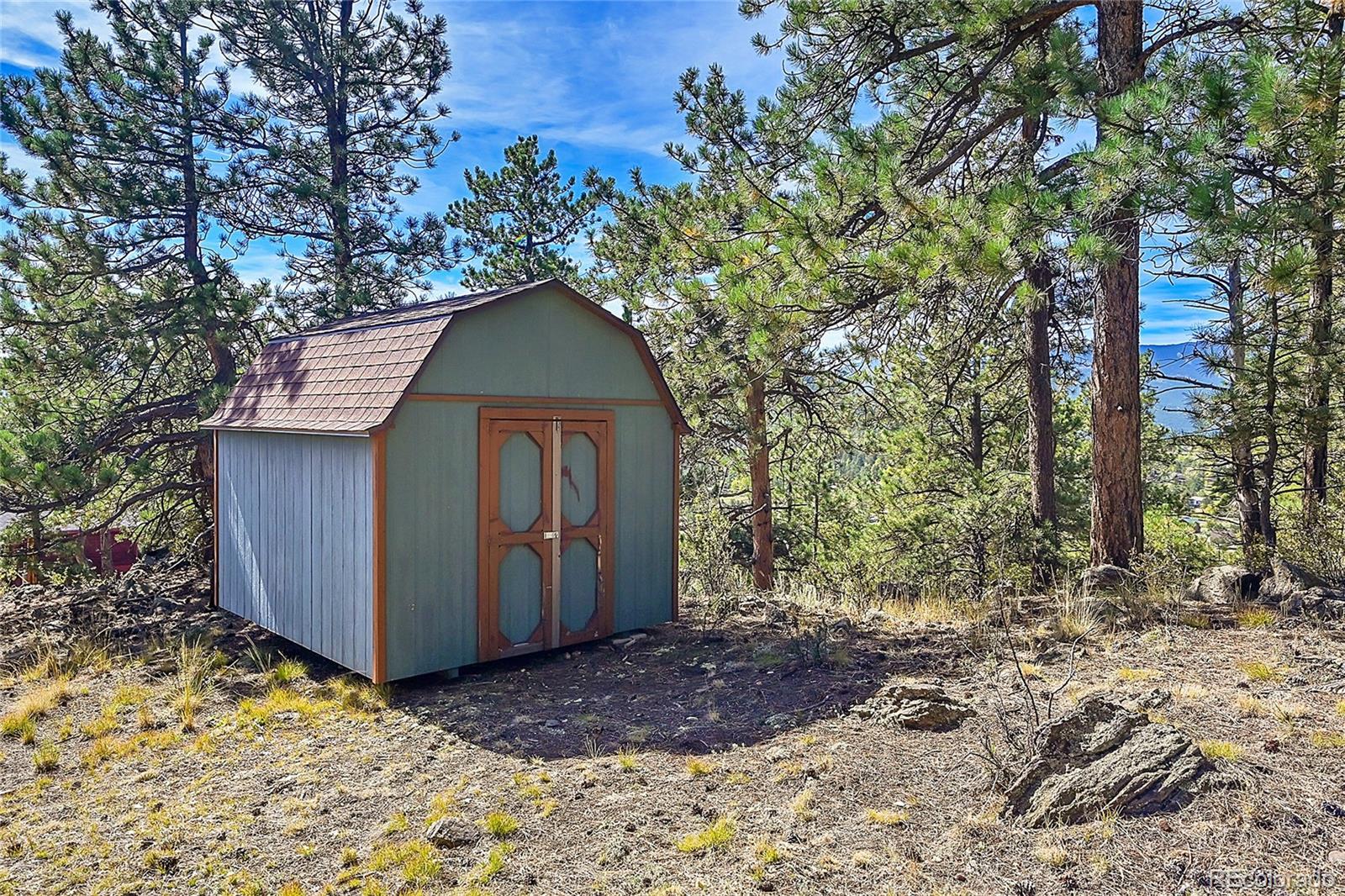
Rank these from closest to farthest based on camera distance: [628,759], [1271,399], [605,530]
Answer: [628,759]
[605,530]
[1271,399]

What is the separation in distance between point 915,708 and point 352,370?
4.63 m

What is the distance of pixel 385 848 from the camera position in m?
3.37

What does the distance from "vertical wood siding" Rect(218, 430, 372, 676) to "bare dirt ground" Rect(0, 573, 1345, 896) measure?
0.39m

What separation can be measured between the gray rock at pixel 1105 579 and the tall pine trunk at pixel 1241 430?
2.60m

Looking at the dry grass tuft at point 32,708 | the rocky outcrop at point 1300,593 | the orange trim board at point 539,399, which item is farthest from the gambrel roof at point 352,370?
the rocky outcrop at point 1300,593

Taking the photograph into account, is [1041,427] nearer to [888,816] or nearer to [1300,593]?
[1300,593]

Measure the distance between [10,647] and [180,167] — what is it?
18.1 feet

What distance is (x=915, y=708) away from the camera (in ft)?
14.4

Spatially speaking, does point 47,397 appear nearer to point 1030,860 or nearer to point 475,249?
point 475,249

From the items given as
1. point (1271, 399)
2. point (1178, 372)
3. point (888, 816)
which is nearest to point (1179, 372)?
point (1178, 372)

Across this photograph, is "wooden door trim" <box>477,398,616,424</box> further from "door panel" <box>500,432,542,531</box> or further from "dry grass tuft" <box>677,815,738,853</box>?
"dry grass tuft" <box>677,815,738,853</box>

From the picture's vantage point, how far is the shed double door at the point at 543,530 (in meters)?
6.05

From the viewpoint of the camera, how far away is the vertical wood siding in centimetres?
564

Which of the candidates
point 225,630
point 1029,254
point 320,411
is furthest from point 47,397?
point 1029,254
